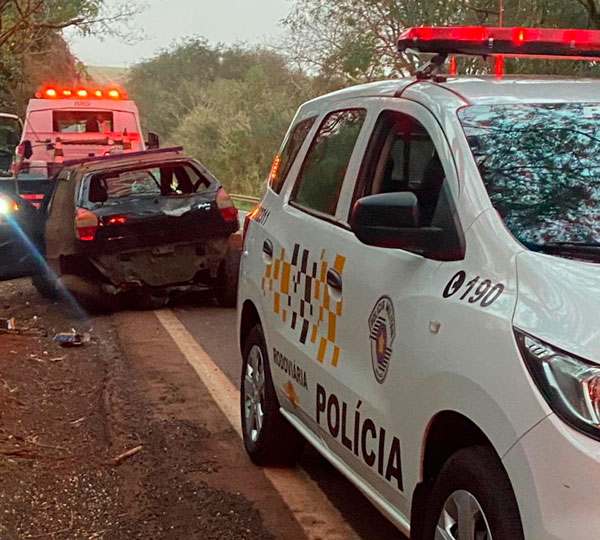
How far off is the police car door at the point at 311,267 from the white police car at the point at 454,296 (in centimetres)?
1

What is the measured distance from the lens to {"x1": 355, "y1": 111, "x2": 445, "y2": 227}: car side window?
152 inches

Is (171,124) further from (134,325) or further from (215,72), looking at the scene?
(134,325)

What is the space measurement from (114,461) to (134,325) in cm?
470

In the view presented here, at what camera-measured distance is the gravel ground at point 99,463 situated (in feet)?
15.9

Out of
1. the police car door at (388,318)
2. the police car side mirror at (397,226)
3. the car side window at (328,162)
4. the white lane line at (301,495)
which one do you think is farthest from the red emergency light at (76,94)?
the police car side mirror at (397,226)

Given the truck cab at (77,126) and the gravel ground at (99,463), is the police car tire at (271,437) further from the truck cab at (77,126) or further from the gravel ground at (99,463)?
the truck cab at (77,126)

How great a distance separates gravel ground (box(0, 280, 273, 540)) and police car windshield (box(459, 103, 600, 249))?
2.00m

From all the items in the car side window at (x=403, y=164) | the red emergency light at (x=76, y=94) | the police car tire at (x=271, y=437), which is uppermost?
the car side window at (x=403, y=164)

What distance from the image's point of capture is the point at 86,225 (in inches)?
412

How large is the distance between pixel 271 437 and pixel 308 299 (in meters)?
1.09

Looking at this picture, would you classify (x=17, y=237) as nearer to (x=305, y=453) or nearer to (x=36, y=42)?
(x=305, y=453)

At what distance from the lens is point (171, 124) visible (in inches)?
2795

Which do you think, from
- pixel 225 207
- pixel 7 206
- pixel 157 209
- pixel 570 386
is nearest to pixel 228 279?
pixel 225 207

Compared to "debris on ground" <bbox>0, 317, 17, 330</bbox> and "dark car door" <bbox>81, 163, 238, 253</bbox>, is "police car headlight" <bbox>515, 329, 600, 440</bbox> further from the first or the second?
"debris on ground" <bbox>0, 317, 17, 330</bbox>
